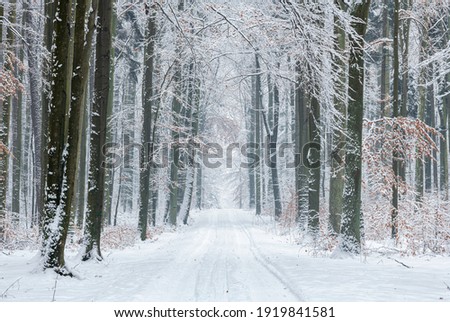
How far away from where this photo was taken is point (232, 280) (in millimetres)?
8516

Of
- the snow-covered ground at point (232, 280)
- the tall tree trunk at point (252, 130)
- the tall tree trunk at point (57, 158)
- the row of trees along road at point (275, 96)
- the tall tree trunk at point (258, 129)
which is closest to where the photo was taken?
the snow-covered ground at point (232, 280)

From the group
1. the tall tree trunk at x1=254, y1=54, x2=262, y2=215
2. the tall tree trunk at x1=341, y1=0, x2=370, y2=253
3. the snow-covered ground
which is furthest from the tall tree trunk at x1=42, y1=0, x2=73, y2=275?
the tall tree trunk at x1=254, y1=54, x2=262, y2=215

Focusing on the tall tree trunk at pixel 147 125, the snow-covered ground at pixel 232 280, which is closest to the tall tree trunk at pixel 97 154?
the snow-covered ground at pixel 232 280

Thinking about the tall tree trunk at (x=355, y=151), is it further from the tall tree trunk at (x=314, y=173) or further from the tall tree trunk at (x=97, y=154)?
the tall tree trunk at (x=97, y=154)

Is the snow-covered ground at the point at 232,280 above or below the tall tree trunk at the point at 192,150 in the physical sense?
below

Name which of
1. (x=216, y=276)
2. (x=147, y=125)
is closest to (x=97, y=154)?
(x=216, y=276)

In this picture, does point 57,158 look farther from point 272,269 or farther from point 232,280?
point 272,269

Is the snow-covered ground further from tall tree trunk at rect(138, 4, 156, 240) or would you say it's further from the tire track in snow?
tall tree trunk at rect(138, 4, 156, 240)

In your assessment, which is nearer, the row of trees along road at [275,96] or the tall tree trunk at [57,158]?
the tall tree trunk at [57,158]

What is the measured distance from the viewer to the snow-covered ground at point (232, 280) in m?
6.83

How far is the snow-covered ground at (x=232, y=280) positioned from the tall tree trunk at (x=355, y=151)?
2.16ft

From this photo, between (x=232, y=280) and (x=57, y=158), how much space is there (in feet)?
13.7

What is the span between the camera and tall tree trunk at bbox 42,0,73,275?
27.2 feet
